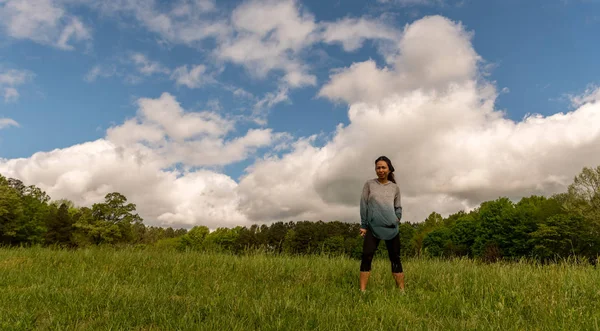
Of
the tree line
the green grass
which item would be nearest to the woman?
the green grass

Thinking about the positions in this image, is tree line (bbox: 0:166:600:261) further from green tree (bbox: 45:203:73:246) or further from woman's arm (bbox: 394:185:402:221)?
woman's arm (bbox: 394:185:402:221)

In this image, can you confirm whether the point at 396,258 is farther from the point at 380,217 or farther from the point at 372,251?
the point at 380,217

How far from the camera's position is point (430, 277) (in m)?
7.85

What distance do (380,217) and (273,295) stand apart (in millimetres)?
2292

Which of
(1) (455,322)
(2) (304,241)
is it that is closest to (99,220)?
(2) (304,241)

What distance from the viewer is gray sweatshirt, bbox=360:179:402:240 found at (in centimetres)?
703

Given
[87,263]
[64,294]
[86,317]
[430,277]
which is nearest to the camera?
[86,317]

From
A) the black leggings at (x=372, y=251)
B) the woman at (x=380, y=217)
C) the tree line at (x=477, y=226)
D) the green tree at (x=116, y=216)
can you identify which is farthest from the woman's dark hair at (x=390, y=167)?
the green tree at (x=116, y=216)

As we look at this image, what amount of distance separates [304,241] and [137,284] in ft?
274

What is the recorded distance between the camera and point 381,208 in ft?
23.2

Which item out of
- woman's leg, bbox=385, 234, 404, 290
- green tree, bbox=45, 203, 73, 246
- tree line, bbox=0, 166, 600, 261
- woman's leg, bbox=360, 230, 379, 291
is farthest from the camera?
green tree, bbox=45, 203, 73, 246

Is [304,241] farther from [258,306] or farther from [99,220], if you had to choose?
[258,306]

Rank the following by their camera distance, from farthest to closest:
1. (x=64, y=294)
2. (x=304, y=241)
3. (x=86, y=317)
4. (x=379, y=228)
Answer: (x=304, y=241), (x=379, y=228), (x=64, y=294), (x=86, y=317)

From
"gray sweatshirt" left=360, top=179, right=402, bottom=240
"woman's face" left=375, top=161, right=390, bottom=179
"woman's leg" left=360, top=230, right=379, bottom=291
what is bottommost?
"woman's leg" left=360, top=230, right=379, bottom=291
